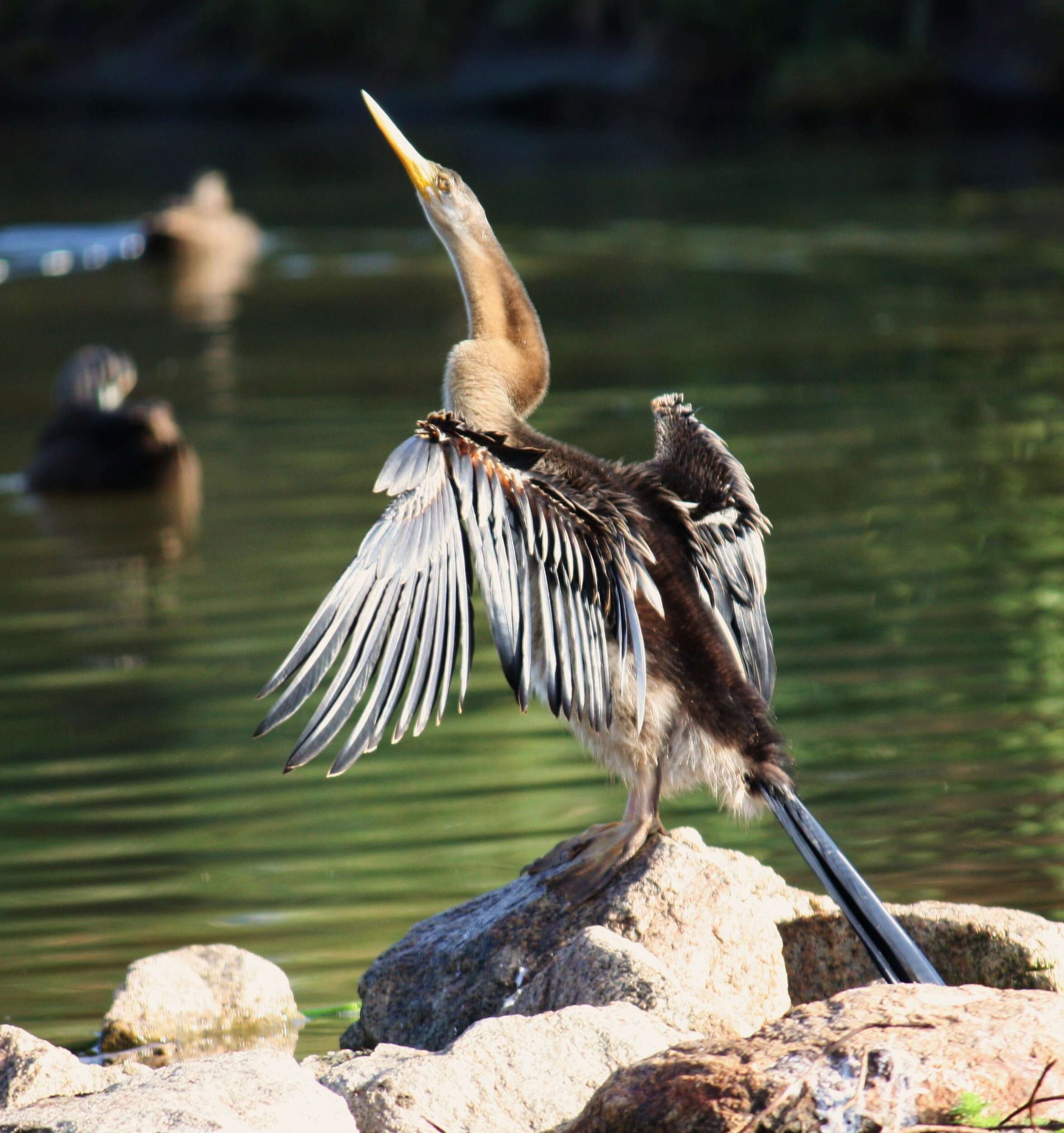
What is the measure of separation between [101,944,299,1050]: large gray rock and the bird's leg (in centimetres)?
76

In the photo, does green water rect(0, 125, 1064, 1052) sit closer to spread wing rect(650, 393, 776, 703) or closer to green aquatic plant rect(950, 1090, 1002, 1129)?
spread wing rect(650, 393, 776, 703)

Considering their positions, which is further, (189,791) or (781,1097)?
(189,791)

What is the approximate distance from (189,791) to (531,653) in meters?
2.48

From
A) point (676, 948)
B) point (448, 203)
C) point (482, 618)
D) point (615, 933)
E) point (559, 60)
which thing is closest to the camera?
point (615, 933)

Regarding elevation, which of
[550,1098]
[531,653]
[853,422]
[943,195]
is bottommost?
[550,1098]

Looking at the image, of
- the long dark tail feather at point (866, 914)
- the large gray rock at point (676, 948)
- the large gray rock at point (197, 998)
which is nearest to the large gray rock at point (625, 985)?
the large gray rock at point (676, 948)

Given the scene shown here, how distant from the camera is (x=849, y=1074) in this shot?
2.95 meters

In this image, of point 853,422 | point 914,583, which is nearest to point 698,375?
point 853,422

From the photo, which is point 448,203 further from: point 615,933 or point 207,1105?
point 207,1105

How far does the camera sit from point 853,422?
11805 mm

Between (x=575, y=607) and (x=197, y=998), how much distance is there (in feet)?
4.46

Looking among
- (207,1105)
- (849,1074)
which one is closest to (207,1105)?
(207,1105)

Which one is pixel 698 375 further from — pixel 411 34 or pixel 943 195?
pixel 411 34

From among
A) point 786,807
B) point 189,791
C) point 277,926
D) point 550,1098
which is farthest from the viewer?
point 189,791
